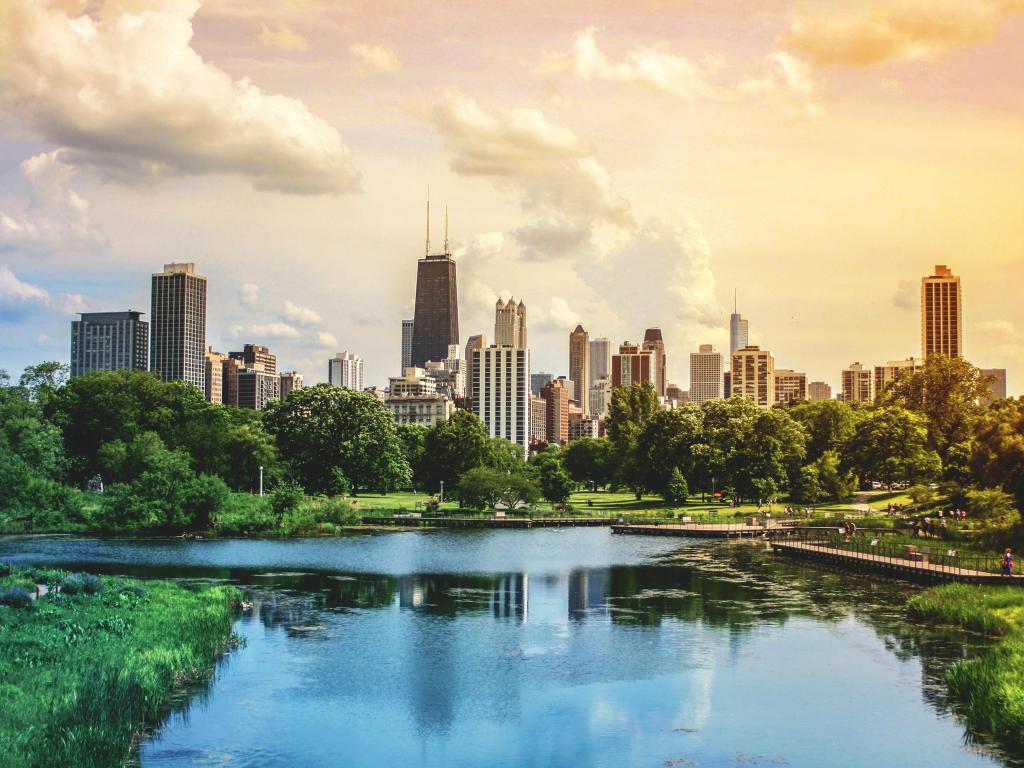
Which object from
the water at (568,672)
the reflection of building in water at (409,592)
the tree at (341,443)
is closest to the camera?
the water at (568,672)

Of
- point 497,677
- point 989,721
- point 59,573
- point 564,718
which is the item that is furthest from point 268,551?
point 989,721

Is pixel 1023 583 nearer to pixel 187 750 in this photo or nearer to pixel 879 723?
pixel 879 723

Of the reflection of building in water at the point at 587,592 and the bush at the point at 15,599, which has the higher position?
the bush at the point at 15,599

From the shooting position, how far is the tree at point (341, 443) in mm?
108500

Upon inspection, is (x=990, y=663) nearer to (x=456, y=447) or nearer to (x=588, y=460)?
(x=456, y=447)

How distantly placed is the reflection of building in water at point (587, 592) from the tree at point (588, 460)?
89.7 meters

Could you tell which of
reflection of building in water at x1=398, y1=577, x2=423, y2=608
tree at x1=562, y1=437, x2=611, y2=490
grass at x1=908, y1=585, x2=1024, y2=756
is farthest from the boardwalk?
tree at x1=562, y1=437, x2=611, y2=490

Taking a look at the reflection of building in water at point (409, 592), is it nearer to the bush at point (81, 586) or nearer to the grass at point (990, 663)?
the bush at point (81, 586)

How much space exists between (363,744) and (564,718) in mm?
5828

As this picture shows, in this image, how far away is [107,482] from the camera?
A: 108m

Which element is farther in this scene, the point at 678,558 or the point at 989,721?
the point at 678,558

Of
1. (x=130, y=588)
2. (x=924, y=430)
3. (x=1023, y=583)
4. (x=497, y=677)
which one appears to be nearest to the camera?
(x=497, y=677)

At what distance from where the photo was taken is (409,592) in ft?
176

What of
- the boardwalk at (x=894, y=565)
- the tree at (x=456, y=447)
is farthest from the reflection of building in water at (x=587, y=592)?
the tree at (x=456, y=447)
